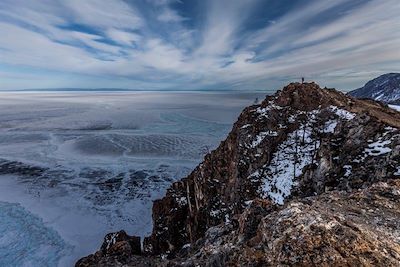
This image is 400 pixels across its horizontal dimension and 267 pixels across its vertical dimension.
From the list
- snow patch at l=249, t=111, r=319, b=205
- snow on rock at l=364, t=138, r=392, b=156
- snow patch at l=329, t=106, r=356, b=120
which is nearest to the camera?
snow on rock at l=364, t=138, r=392, b=156

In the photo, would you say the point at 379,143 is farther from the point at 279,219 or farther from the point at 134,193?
the point at 134,193

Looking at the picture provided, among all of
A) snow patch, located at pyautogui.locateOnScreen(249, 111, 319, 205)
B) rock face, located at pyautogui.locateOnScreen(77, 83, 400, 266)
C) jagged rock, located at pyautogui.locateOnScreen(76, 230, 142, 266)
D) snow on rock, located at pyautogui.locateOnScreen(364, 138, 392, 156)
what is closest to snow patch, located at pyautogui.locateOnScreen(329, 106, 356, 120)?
rock face, located at pyautogui.locateOnScreen(77, 83, 400, 266)

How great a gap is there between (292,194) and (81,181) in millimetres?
40442

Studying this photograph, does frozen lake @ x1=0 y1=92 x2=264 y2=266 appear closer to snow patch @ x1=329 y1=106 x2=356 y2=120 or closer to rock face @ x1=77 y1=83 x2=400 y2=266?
rock face @ x1=77 y1=83 x2=400 y2=266

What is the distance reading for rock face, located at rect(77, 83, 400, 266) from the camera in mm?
8188

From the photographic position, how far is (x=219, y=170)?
28.6 metres

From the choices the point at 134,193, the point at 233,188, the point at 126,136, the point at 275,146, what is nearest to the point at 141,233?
the point at 134,193

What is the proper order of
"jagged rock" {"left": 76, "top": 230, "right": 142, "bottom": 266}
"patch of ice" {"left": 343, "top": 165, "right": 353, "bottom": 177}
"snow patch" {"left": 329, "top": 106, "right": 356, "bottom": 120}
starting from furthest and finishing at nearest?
"snow patch" {"left": 329, "top": 106, "right": 356, "bottom": 120}
"patch of ice" {"left": 343, "top": 165, "right": 353, "bottom": 177}
"jagged rock" {"left": 76, "top": 230, "right": 142, "bottom": 266}

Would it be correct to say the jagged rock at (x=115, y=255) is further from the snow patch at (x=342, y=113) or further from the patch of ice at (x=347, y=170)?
the snow patch at (x=342, y=113)

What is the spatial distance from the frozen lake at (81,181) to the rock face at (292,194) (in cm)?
1212

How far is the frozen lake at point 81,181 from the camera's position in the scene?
33.6 meters

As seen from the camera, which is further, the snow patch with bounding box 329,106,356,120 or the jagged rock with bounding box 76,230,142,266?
the snow patch with bounding box 329,106,356,120

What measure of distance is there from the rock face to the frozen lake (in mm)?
12124

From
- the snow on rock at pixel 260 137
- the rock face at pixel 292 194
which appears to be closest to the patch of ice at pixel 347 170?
the rock face at pixel 292 194
